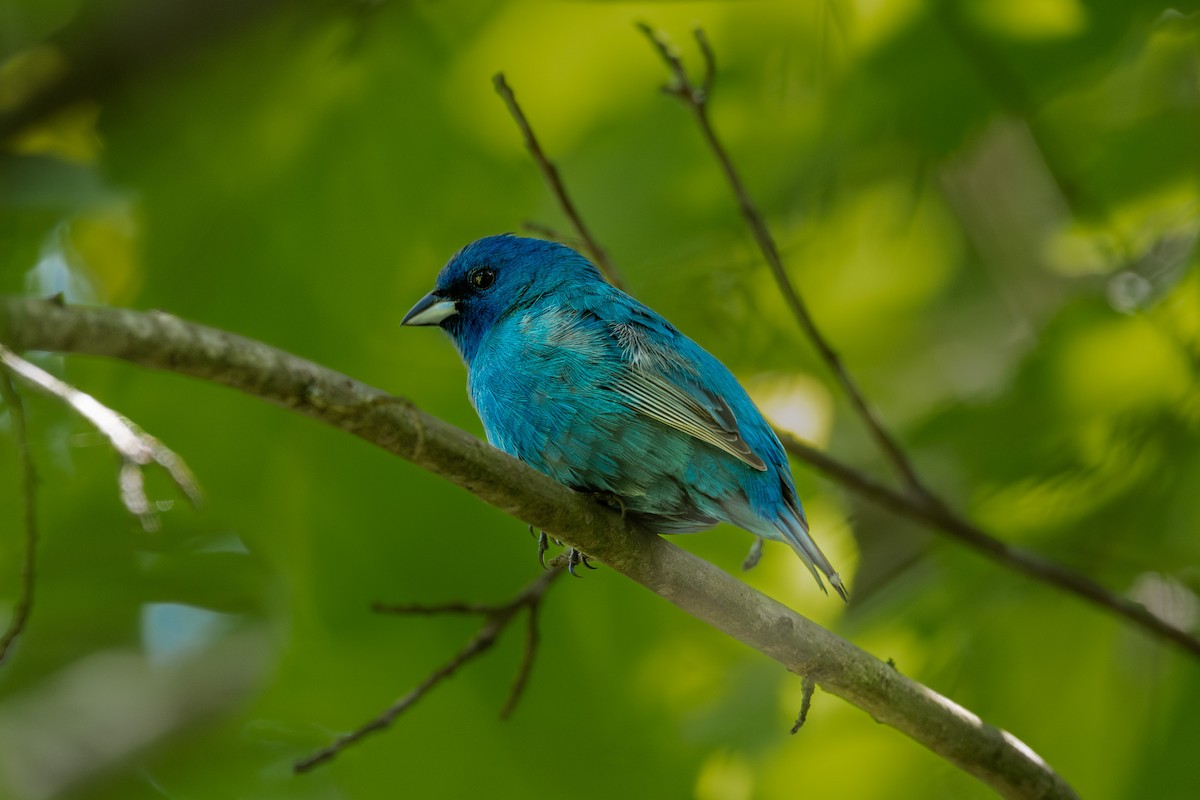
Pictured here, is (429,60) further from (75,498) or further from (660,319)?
(75,498)

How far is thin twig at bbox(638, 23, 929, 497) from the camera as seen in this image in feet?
14.8

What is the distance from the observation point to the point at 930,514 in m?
5.22

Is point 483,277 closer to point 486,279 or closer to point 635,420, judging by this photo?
point 486,279

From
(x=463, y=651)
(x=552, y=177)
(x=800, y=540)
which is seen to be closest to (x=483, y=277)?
(x=552, y=177)

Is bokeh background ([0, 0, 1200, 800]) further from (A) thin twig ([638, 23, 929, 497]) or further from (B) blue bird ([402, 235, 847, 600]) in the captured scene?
(B) blue bird ([402, 235, 847, 600])

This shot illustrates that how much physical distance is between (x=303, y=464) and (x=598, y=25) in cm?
224

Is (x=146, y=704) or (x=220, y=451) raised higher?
(x=220, y=451)

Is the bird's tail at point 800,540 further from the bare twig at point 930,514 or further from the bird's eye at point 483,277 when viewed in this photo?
the bird's eye at point 483,277

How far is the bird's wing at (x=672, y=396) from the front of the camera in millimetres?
3885

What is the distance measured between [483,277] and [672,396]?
1.31 meters

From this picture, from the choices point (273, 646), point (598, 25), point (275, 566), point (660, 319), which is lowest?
point (273, 646)

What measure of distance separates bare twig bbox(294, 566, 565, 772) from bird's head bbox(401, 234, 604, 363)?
3.19 ft

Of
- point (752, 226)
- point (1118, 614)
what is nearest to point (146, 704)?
point (752, 226)

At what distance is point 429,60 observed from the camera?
16.8 feet
